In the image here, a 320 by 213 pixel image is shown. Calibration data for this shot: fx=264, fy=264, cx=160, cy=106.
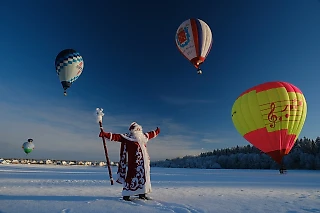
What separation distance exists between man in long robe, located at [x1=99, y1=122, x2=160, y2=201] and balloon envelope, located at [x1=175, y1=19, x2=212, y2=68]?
10124 millimetres

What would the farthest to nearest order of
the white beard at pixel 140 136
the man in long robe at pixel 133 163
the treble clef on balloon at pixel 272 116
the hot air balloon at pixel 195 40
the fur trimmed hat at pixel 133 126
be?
1. the hot air balloon at pixel 195 40
2. the treble clef on balloon at pixel 272 116
3. the fur trimmed hat at pixel 133 126
4. the white beard at pixel 140 136
5. the man in long robe at pixel 133 163

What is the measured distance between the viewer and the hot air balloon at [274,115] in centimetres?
1566

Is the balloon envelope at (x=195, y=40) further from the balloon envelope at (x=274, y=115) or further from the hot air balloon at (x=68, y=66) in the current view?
the hot air balloon at (x=68, y=66)

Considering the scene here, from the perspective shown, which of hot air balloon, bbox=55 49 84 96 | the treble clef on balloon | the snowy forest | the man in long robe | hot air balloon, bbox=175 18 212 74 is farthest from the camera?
the snowy forest

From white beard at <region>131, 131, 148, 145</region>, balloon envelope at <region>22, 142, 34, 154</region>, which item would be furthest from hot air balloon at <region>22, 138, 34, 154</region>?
white beard at <region>131, 131, 148, 145</region>

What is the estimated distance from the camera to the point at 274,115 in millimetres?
15664

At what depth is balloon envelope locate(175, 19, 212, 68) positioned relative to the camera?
16.9 metres

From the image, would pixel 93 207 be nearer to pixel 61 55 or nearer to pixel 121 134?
pixel 121 134

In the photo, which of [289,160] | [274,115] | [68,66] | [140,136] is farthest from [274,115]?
[289,160]

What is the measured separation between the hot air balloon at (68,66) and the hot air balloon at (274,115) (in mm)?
11400

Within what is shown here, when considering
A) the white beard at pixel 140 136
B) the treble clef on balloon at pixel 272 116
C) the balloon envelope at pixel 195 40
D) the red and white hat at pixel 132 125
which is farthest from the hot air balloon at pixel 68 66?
the treble clef on balloon at pixel 272 116

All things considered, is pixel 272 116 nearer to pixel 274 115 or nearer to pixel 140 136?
pixel 274 115

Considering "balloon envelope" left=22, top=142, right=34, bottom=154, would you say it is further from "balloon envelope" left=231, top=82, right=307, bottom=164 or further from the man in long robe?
the man in long robe

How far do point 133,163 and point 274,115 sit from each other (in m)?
11.1
